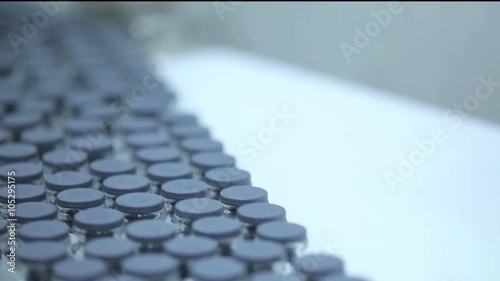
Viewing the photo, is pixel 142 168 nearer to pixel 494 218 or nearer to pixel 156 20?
pixel 494 218

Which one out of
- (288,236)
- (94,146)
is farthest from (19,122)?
(288,236)

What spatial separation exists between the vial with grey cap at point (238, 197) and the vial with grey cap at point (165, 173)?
3.4 inches

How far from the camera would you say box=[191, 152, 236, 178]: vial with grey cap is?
3.54ft

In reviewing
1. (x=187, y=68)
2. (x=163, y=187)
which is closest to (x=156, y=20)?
(x=187, y=68)

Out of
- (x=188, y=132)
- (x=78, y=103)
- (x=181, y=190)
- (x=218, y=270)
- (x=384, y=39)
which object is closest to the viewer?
(x=218, y=270)

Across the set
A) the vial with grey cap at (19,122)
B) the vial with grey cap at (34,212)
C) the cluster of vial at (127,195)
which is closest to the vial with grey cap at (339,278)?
the cluster of vial at (127,195)

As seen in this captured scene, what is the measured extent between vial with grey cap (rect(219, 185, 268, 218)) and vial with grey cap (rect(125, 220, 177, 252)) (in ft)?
0.32

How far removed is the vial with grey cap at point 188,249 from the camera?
2.66 ft

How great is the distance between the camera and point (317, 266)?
80 cm

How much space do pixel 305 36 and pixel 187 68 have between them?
0.32 metres

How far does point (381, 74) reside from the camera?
1662mm

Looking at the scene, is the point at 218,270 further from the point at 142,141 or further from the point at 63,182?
the point at 142,141

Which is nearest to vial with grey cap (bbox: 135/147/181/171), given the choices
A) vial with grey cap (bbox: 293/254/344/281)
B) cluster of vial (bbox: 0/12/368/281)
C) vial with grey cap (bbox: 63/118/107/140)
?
cluster of vial (bbox: 0/12/368/281)

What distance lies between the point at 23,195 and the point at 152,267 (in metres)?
0.28
